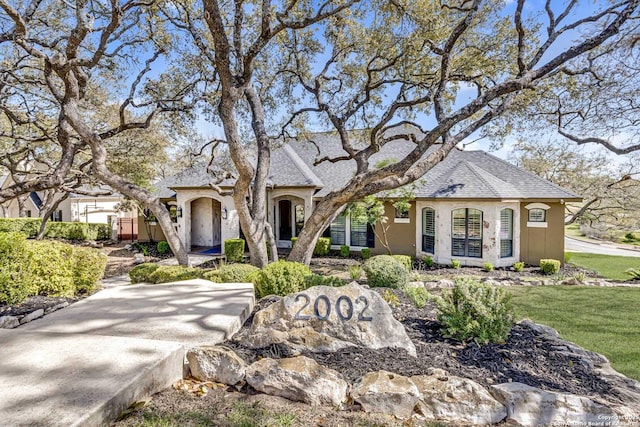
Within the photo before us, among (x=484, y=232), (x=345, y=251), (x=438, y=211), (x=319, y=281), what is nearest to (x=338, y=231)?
(x=345, y=251)

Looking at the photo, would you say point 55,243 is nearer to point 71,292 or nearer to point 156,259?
point 71,292

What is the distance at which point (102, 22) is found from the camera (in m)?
9.11

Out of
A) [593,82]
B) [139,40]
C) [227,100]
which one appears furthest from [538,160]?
[139,40]

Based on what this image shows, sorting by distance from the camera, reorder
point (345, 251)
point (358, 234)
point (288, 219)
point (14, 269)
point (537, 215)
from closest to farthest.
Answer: point (14, 269), point (537, 215), point (345, 251), point (358, 234), point (288, 219)

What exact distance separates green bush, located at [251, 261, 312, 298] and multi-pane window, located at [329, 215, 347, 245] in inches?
367

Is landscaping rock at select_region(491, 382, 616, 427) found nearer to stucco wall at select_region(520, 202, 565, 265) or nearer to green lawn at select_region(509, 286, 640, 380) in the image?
green lawn at select_region(509, 286, 640, 380)

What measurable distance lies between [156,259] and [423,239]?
11.9 meters

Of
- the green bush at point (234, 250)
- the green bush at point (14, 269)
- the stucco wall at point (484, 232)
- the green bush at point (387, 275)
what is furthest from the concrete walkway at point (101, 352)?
the stucco wall at point (484, 232)

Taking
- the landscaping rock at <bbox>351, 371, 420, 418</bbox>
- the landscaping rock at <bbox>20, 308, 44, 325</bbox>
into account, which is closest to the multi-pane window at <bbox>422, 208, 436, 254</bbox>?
the landscaping rock at <bbox>351, 371, 420, 418</bbox>

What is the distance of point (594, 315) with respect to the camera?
23.0 feet

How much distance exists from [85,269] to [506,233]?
14165 mm

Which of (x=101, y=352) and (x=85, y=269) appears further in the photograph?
(x=85, y=269)

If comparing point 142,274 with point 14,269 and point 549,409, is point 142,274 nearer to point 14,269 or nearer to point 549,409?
point 14,269

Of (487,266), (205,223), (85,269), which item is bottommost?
(487,266)
